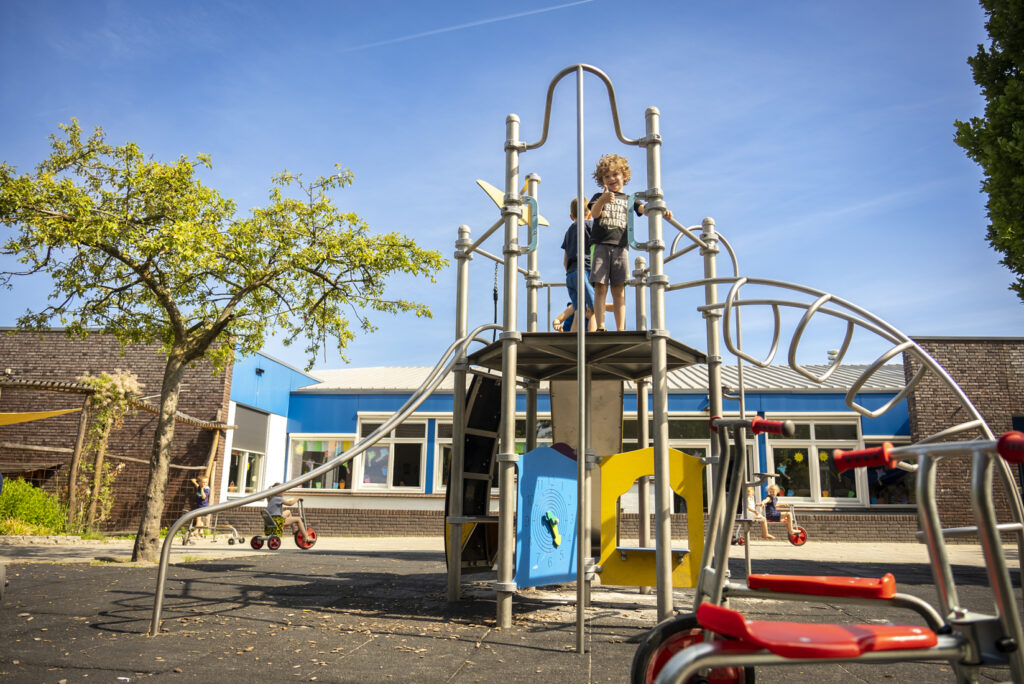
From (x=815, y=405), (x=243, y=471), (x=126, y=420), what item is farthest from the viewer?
(x=243, y=471)

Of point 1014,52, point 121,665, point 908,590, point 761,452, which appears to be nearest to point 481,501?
point 121,665

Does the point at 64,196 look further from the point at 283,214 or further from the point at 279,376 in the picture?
the point at 279,376

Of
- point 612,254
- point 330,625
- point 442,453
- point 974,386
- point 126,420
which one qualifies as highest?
point 974,386

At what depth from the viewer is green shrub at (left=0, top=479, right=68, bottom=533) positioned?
14.8 metres

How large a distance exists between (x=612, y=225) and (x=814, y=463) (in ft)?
50.9

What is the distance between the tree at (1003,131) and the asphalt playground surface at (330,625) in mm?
4367

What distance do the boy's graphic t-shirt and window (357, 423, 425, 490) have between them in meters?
15.1

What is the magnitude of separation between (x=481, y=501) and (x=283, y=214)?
584 centimetres

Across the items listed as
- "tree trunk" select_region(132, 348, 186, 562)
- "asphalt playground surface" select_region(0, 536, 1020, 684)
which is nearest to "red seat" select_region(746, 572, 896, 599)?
"asphalt playground surface" select_region(0, 536, 1020, 684)

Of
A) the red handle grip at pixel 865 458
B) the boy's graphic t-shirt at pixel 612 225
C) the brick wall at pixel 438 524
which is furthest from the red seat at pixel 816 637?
the brick wall at pixel 438 524

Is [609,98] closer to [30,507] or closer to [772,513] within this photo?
[772,513]

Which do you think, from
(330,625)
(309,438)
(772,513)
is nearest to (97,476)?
(309,438)

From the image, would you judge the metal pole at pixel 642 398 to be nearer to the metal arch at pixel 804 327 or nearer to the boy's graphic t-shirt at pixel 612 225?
the boy's graphic t-shirt at pixel 612 225

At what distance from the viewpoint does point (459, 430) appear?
22.7 ft
